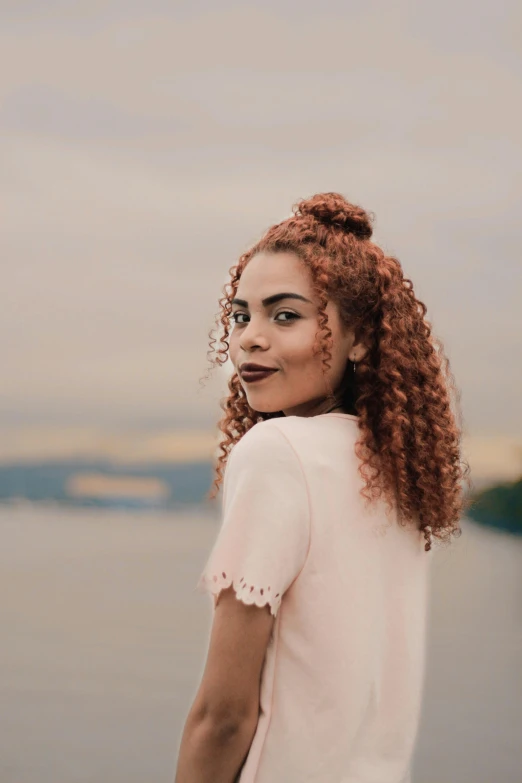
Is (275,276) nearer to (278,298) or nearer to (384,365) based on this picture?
(278,298)

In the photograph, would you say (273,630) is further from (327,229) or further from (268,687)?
(327,229)

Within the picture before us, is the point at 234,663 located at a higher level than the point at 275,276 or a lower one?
lower

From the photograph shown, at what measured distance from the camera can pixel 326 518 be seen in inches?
39.3

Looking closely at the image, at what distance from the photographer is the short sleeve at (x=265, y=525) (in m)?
0.96

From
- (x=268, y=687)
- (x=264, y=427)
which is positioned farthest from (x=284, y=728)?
(x=264, y=427)

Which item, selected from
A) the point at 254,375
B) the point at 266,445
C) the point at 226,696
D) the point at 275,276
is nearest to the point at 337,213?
the point at 275,276

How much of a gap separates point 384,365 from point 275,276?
17 centimetres

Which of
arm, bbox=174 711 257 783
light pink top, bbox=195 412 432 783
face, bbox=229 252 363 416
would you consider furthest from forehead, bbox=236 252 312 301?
arm, bbox=174 711 257 783

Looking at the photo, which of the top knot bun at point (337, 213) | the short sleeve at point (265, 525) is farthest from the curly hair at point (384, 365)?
the short sleeve at point (265, 525)

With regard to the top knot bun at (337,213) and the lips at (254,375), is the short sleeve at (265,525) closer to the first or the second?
the lips at (254,375)

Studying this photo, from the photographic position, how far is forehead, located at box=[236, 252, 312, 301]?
1091 mm

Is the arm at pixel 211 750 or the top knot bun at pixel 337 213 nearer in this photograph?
the arm at pixel 211 750

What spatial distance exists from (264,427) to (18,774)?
9.38 ft

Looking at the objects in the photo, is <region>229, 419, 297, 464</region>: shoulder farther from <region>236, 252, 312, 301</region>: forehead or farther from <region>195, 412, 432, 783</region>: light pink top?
<region>236, 252, 312, 301</region>: forehead
